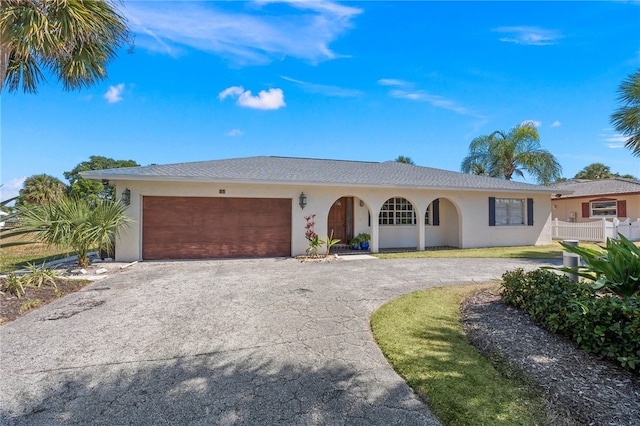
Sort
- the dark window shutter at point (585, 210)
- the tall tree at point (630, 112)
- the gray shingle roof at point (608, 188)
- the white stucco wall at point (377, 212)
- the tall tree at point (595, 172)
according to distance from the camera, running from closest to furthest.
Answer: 1. the tall tree at point (630, 112)
2. the white stucco wall at point (377, 212)
3. the gray shingle roof at point (608, 188)
4. the dark window shutter at point (585, 210)
5. the tall tree at point (595, 172)

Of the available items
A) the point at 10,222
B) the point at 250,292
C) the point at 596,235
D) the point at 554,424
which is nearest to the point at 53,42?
the point at 10,222

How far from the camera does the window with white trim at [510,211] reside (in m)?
14.1

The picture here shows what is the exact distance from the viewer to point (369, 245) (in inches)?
512

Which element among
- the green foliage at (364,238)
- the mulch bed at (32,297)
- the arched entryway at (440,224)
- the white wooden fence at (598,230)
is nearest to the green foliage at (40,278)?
the mulch bed at (32,297)

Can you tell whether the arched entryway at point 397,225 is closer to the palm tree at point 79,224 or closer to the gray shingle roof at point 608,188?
the palm tree at point 79,224

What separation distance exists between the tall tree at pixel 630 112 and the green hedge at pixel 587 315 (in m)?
8.57

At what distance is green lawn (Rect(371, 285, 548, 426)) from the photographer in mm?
2283

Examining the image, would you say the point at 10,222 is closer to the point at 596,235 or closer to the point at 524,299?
the point at 524,299

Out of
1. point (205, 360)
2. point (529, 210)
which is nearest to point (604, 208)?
point (529, 210)

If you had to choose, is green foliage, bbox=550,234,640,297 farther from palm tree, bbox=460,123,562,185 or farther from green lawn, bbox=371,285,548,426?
palm tree, bbox=460,123,562,185

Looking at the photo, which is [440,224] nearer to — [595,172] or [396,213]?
[396,213]

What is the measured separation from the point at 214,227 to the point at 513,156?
2283cm

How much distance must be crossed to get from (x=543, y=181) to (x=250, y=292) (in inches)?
974

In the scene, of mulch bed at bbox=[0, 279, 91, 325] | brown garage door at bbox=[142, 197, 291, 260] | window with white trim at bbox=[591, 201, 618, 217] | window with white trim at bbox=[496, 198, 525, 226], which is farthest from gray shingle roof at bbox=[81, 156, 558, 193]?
window with white trim at bbox=[591, 201, 618, 217]
